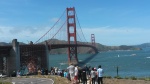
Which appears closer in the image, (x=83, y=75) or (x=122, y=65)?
(x=83, y=75)

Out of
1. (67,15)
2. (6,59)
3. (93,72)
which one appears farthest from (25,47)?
(67,15)

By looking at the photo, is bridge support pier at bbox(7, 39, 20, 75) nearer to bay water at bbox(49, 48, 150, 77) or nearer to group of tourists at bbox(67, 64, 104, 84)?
bay water at bbox(49, 48, 150, 77)

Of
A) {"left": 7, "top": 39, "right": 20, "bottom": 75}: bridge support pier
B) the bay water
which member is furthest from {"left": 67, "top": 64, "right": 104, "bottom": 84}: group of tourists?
the bay water

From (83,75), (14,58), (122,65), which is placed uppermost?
(14,58)

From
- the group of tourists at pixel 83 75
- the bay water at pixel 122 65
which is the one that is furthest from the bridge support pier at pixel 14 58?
the group of tourists at pixel 83 75

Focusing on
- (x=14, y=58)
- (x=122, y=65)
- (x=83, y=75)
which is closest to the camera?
(x=83, y=75)

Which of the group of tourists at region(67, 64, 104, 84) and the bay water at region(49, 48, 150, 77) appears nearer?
the group of tourists at region(67, 64, 104, 84)

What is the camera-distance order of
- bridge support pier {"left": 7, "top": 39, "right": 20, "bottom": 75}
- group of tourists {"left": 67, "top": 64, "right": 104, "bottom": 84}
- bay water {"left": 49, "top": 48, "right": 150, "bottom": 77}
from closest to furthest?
1. group of tourists {"left": 67, "top": 64, "right": 104, "bottom": 84}
2. bridge support pier {"left": 7, "top": 39, "right": 20, "bottom": 75}
3. bay water {"left": 49, "top": 48, "right": 150, "bottom": 77}

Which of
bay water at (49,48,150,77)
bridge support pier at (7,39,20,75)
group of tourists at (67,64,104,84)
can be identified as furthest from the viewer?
bay water at (49,48,150,77)

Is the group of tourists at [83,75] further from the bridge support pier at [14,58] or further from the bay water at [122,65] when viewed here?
the bay water at [122,65]

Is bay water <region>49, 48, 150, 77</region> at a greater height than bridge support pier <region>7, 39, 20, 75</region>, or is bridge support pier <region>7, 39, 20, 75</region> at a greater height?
bridge support pier <region>7, 39, 20, 75</region>

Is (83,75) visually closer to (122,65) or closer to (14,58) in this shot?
(14,58)

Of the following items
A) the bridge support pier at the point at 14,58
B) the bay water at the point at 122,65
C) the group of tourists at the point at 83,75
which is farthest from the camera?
the bay water at the point at 122,65

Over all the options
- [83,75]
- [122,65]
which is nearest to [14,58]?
[83,75]
